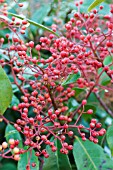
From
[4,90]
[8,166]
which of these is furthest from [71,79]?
[8,166]

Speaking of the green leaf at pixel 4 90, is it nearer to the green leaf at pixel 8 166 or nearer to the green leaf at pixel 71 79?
the green leaf at pixel 71 79

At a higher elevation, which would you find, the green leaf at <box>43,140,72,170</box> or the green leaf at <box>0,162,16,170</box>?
the green leaf at <box>43,140,72,170</box>

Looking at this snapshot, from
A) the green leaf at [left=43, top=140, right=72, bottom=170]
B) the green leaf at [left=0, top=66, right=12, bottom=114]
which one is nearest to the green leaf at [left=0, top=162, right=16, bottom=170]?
the green leaf at [left=43, top=140, right=72, bottom=170]

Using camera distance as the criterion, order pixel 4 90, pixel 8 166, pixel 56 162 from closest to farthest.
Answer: pixel 4 90 → pixel 56 162 → pixel 8 166

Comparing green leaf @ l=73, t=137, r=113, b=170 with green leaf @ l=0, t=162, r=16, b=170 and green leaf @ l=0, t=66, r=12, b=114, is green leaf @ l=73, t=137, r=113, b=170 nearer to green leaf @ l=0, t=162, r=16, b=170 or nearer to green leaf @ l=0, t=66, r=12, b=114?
green leaf @ l=0, t=66, r=12, b=114

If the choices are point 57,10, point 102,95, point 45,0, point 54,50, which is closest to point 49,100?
point 54,50

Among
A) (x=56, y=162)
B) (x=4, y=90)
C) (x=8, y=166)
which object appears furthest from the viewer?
(x=8, y=166)

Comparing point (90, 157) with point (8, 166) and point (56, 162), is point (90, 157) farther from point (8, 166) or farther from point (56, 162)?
point (8, 166)

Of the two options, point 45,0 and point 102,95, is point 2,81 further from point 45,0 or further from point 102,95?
point 45,0
